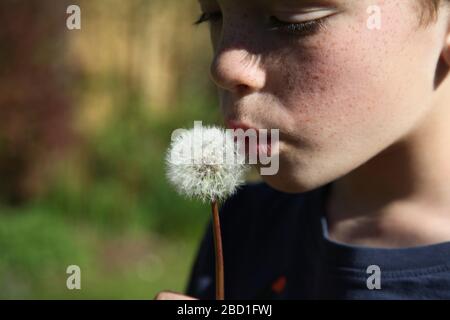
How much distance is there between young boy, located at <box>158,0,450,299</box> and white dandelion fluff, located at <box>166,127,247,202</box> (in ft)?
0.24

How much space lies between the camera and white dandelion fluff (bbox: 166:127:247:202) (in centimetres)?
106

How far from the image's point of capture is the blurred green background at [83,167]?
3.74 m

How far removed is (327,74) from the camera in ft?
3.54

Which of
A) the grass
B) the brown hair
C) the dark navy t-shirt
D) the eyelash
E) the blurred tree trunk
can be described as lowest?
the grass

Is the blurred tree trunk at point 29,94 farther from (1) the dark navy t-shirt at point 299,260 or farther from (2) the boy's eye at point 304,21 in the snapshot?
(2) the boy's eye at point 304,21

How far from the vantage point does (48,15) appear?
411 centimetres

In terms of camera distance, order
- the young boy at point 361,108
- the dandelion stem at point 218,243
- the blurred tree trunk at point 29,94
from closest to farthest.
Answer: the dandelion stem at point 218,243 < the young boy at point 361,108 < the blurred tree trunk at point 29,94

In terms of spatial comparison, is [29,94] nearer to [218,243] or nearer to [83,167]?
[83,167]

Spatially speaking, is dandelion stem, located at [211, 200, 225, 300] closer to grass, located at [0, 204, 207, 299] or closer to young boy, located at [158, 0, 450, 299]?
young boy, located at [158, 0, 450, 299]

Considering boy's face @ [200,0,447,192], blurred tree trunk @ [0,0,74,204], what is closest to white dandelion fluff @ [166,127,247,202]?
boy's face @ [200,0,447,192]

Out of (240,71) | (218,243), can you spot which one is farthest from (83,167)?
(218,243)

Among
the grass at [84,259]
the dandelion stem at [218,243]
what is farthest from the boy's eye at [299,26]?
the grass at [84,259]

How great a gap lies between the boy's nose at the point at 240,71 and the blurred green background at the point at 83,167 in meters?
2.59
